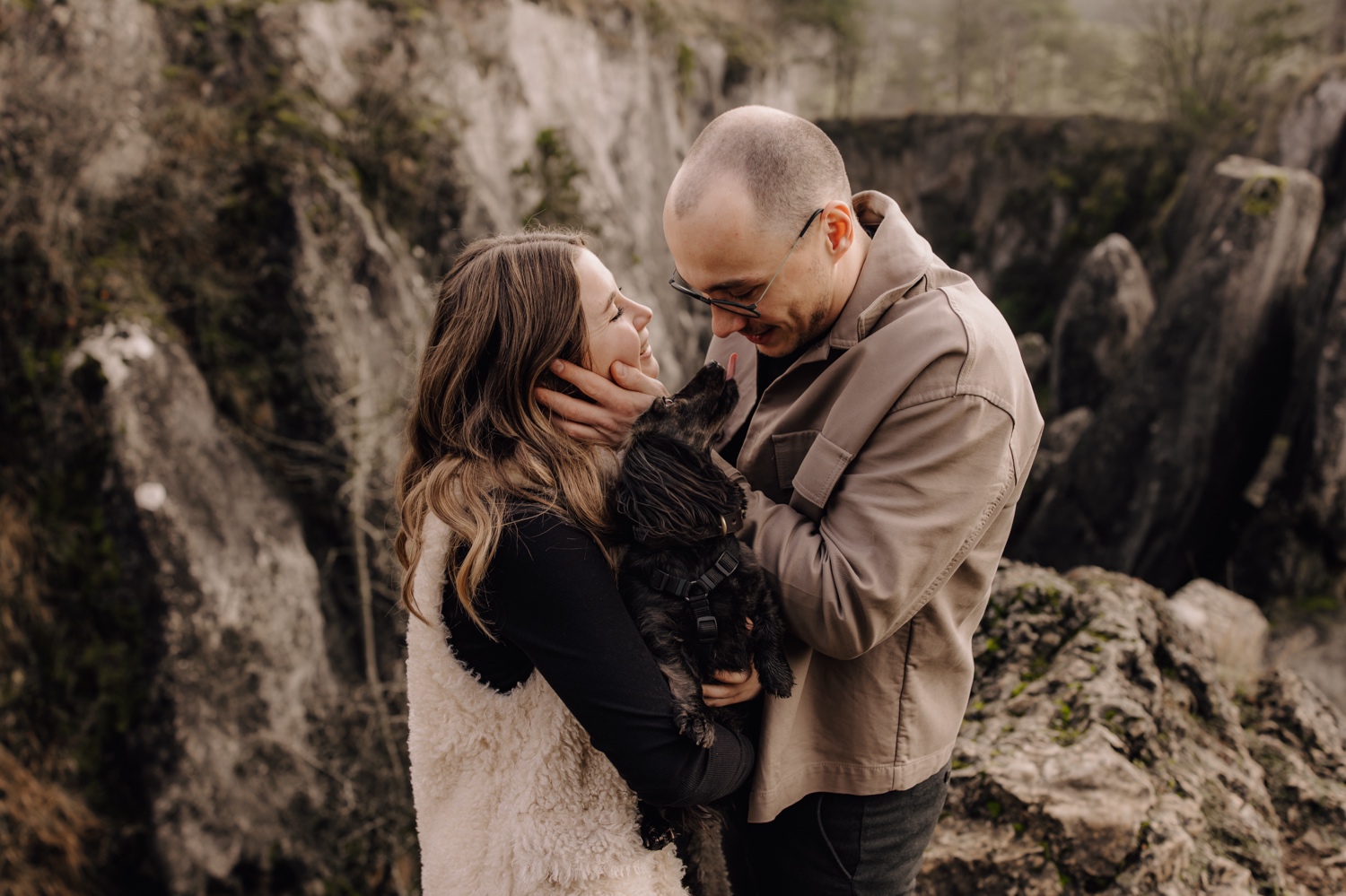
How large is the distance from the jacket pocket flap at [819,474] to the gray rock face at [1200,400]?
11.6 meters

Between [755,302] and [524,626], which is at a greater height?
[755,302]

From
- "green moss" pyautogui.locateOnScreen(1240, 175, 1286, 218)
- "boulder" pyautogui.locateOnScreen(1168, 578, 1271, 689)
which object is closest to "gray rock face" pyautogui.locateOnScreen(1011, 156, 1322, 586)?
"green moss" pyautogui.locateOnScreen(1240, 175, 1286, 218)

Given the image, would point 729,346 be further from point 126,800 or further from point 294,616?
point 126,800

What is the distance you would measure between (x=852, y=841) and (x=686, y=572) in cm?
93

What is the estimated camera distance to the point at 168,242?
27.5 feet

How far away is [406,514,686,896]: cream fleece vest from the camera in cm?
190

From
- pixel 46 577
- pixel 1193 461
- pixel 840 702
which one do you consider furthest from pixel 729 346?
pixel 1193 461

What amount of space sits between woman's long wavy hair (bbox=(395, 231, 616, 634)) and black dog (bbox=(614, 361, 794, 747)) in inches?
4.8

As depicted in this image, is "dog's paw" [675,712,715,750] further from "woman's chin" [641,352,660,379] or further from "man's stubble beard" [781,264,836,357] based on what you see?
"man's stubble beard" [781,264,836,357]

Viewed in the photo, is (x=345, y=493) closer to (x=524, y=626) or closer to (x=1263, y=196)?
(x=524, y=626)

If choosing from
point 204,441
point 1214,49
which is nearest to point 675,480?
point 204,441

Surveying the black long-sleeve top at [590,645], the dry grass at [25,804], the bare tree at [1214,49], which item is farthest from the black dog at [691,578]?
the bare tree at [1214,49]

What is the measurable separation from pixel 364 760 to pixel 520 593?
8187 millimetres

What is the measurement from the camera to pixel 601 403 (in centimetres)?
211
